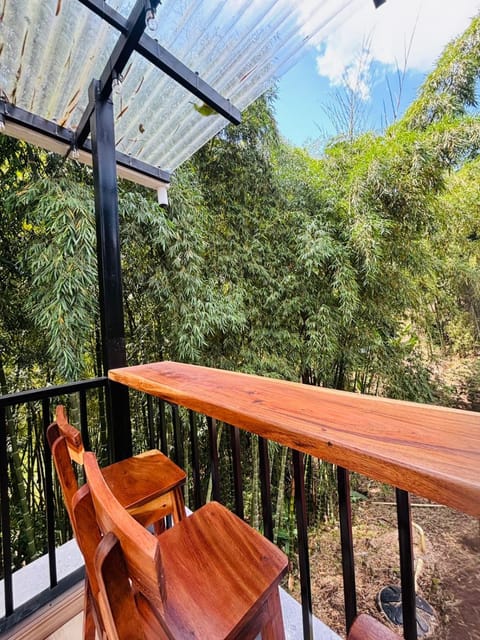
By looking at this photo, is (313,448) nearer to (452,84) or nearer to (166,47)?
(166,47)

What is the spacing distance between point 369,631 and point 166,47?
6.15 feet

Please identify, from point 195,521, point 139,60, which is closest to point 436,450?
point 195,521

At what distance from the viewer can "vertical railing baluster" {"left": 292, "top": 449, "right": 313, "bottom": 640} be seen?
0.76 m

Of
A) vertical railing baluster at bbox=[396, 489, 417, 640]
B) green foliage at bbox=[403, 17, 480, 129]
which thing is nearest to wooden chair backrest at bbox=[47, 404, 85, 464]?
vertical railing baluster at bbox=[396, 489, 417, 640]

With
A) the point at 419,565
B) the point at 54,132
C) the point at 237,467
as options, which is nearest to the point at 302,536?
the point at 237,467

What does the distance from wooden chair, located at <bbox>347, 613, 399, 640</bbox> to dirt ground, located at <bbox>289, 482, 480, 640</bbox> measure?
10.2 ft

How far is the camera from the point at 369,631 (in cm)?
46

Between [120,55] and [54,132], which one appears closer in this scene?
[120,55]

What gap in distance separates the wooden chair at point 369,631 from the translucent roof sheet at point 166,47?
5.50ft

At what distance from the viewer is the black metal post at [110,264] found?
1404 mm

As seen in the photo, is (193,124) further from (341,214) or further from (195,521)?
(341,214)

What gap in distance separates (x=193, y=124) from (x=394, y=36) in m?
4.13

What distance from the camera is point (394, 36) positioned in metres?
3.88

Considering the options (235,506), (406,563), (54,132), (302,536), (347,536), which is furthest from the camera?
(54,132)
